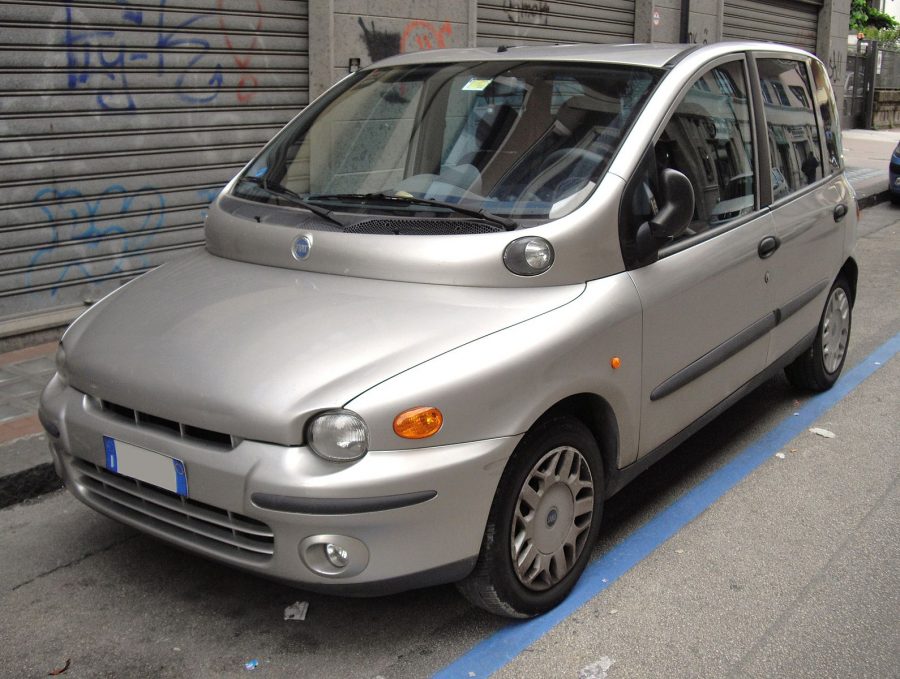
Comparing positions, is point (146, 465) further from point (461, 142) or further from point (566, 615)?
point (461, 142)

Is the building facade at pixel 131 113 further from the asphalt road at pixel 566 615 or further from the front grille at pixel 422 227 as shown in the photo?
the front grille at pixel 422 227

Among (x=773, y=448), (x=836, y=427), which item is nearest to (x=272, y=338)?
(x=773, y=448)

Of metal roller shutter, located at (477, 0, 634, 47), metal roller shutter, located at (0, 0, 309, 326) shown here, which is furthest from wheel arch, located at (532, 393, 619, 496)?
metal roller shutter, located at (477, 0, 634, 47)

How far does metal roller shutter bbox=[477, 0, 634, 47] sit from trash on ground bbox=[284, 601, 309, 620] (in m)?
8.06

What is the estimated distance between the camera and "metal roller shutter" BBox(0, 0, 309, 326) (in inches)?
257

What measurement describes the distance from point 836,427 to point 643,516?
62.2 inches

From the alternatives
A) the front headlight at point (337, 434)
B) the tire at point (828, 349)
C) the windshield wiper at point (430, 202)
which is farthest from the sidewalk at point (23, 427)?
the tire at point (828, 349)

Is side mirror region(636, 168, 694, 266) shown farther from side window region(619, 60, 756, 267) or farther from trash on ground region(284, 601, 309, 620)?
trash on ground region(284, 601, 309, 620)

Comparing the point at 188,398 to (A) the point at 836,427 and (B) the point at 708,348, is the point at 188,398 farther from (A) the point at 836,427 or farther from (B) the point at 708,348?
(A) the point at 836,427

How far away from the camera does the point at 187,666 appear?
10.1 feet

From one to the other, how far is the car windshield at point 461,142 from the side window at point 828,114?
1.85m

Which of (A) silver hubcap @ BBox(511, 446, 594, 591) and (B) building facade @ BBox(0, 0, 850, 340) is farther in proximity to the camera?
(B) building facade @ BBox(0, 0, 850, 340)

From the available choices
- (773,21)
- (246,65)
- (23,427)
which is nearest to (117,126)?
(246,65)

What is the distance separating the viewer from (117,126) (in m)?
7.10
